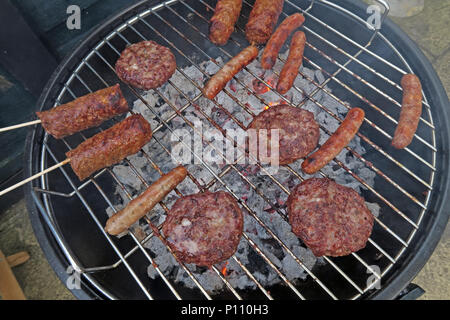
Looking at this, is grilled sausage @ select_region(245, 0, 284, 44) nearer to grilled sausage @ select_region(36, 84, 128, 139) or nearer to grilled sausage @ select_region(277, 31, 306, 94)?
grilled sausage @ select_region(277, 31, 306, 94)

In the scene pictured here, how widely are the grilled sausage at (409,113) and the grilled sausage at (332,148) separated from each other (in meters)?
0.29

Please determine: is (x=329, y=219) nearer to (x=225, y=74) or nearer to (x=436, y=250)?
(x=225, y=74)

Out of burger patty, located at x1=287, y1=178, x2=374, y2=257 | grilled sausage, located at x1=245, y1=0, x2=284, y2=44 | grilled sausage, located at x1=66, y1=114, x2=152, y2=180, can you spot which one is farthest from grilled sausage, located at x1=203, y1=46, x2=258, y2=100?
burger patty, located at x1=287, y1=178, x2=374, y2=257

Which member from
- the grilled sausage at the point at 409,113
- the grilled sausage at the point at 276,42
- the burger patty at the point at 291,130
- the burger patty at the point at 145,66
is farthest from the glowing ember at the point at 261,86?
the grilled sausage at the point at 409,113

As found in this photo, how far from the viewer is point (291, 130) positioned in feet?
7.61

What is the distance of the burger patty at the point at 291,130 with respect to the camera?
229 centimetres

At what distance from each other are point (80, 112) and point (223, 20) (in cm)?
142

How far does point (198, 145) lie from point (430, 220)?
185cm

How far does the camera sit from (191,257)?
2008mm

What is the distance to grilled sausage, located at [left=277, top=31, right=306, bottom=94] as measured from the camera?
8.15 ft

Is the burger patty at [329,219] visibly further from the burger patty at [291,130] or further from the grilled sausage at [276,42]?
the grilled sausage at [276,42]

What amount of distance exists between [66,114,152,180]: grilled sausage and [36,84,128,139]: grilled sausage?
7.4 inches
